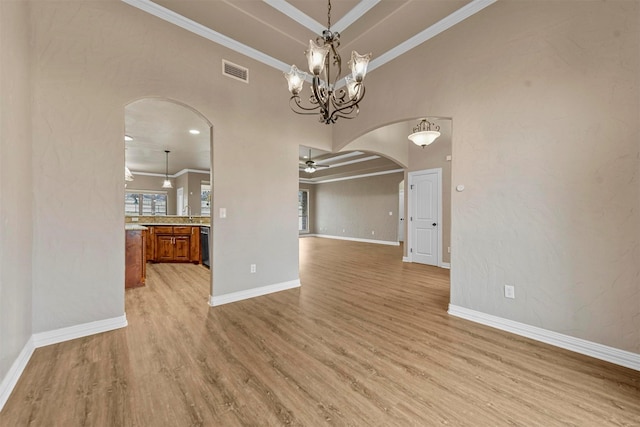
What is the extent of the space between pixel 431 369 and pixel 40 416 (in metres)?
2.52

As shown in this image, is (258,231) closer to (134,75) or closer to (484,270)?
(134,75)

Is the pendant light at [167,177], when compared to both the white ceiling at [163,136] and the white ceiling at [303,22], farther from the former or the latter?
the white ceiling at [303,22]

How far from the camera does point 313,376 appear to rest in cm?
188

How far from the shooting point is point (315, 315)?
298 centimetres

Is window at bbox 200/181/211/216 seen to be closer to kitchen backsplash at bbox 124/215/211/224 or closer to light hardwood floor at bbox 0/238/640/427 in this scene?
kitchen backsplash at bbox 124/215/211/224

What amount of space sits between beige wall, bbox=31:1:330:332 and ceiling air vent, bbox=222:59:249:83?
0.26ft

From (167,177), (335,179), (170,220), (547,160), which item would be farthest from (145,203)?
(547,160)

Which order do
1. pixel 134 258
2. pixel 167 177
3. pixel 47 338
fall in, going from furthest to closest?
1. pixel 167 177
2. pixel 134 258
3. pixel 47 338

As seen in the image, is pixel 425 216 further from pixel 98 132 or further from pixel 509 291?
pixel 98 132

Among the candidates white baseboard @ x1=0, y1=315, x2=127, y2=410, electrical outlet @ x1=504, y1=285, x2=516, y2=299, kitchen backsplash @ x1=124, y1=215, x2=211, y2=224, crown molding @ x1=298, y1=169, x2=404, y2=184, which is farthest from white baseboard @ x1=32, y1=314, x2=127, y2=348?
crown molding @ x1=298, y1=169, x2=404, y2=184

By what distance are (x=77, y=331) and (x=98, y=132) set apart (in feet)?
6.21

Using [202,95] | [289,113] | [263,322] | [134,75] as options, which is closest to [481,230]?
[263,322]

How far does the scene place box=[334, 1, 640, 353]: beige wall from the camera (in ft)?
6.77

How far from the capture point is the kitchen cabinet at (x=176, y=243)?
19.2 ft
